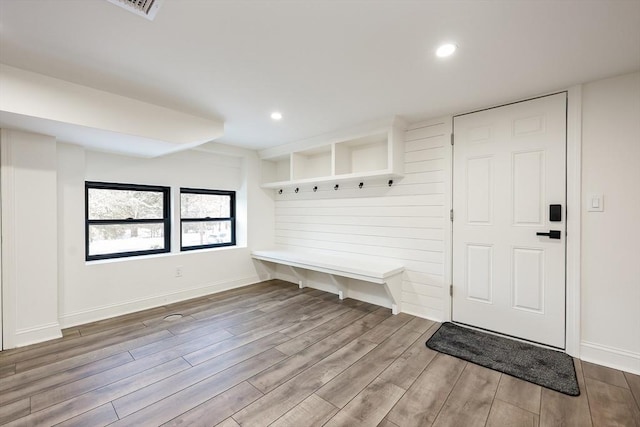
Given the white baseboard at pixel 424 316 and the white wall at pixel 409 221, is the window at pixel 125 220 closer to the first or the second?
the white wall at pixel 409 221

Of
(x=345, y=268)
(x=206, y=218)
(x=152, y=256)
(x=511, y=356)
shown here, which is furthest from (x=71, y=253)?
(x=511, y=356)

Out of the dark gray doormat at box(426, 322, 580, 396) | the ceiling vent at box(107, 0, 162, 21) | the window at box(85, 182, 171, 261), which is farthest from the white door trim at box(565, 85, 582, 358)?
the window at box(85, 182, 171, 261)

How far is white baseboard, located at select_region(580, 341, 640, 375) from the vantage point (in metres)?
2.15

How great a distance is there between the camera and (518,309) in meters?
2.67

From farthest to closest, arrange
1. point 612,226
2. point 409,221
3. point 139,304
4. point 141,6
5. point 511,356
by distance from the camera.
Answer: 1. point 139,304
2. point 409,221
3. point 511,356
4. point 612,226
5. point 141,6

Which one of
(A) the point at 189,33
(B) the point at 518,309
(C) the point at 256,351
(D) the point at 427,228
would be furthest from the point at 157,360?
(B) the point at 518,309

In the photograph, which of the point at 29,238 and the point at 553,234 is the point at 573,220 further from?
the point at 29,238

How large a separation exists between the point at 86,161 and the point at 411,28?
370 centimetres

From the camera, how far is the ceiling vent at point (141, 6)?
1.42 metres

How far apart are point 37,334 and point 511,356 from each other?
14.3ft

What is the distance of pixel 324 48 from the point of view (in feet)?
6.09

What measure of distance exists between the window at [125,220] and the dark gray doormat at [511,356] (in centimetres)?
373

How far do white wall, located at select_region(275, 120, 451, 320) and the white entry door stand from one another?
172 millimetres

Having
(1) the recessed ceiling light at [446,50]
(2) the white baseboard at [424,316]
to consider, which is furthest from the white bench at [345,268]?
(1) the recessed ceiling light at [446,50]
